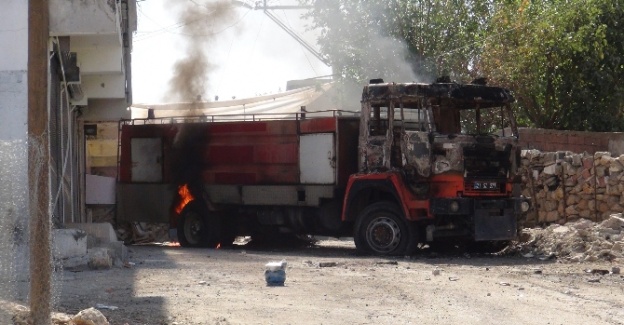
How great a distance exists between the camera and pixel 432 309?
31.2 ft

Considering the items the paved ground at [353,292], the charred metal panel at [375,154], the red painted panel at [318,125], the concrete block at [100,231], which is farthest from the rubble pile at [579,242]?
the concrete block at [100,231]

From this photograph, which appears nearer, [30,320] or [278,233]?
[30,320]

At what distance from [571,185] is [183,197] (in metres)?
7.55

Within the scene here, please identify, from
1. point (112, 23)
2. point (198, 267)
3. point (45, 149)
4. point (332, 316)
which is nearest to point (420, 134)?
point (198, 267)

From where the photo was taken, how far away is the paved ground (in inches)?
353

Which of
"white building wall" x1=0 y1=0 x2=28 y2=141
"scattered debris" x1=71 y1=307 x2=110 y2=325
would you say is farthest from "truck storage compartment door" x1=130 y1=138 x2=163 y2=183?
"scattered debris" x1=71 y1=307 x2=110 y2=325

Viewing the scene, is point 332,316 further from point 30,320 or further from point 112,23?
point 112,23

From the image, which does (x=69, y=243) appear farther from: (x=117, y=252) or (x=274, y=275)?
(x=274, y=275)

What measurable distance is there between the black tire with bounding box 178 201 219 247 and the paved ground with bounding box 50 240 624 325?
3636mm

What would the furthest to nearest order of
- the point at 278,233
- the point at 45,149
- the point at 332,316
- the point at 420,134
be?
the point at 278,233, the point at 420,134, the point at 332,316, the point at 45,149

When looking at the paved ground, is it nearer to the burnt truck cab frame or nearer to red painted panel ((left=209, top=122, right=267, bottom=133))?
the burnt truck cab frame

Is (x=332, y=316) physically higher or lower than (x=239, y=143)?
lower

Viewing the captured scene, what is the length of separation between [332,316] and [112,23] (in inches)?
212

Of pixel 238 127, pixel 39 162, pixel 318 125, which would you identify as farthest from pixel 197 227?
pixel 39 162
